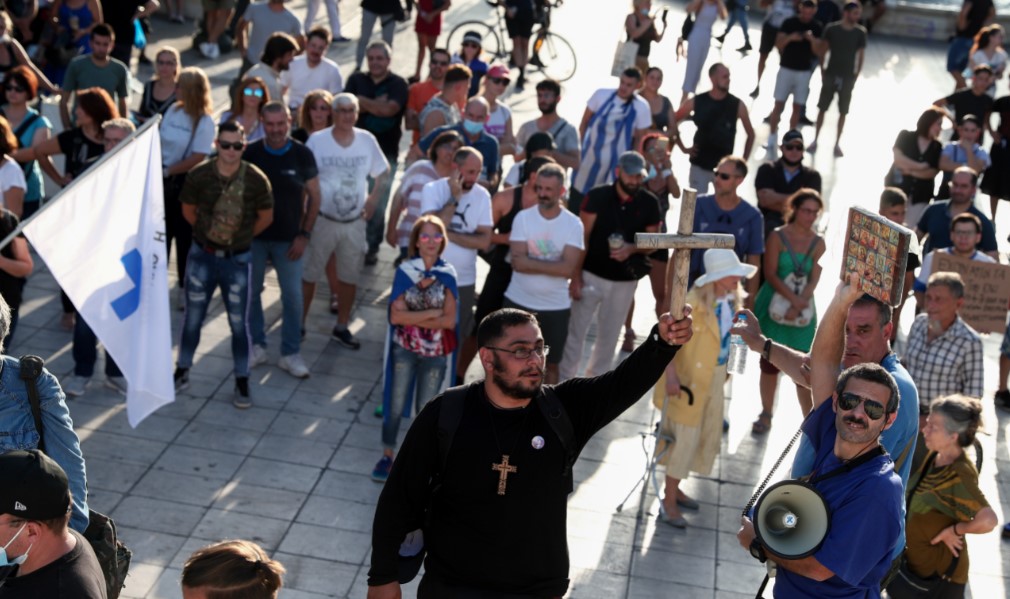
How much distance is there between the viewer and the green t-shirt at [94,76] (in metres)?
11.7

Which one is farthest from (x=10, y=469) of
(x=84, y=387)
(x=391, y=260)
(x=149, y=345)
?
(x=391, y=260)

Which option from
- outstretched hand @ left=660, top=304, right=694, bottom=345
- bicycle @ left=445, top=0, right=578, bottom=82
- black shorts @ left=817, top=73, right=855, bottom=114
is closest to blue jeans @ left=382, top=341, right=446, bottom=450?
outstretched hand @ left=660, top=304, right=694, bottom=345

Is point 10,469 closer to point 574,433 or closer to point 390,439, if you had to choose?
point 574,433

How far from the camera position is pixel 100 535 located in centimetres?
544

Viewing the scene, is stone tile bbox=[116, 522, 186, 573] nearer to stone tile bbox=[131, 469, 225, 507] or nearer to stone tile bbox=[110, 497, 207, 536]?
stone tile bbox=[110, 497, 207, 536]

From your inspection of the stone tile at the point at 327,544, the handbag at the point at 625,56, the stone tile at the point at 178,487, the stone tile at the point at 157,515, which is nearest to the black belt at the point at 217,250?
the stone tile at the point at 178,487

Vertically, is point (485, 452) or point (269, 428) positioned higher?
point (485, 452)

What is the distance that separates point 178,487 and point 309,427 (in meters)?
1.19

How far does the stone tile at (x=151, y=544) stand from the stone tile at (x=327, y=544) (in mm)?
616

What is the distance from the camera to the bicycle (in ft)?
63.4

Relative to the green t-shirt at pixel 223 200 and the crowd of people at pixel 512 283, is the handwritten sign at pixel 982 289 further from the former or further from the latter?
the green t-shirt at pixel 223 200

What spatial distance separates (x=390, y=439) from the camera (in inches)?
339

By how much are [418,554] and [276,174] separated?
4.79 metres

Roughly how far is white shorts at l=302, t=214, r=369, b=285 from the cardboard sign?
5.31 metres
